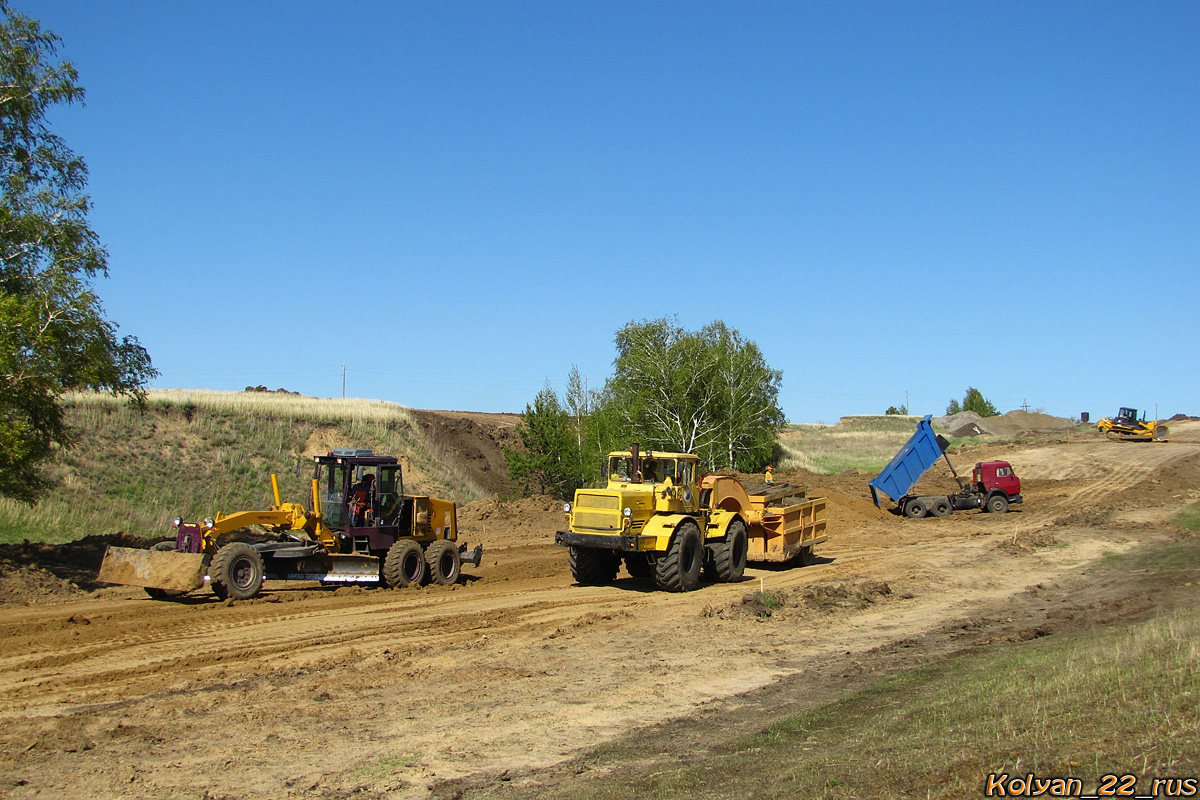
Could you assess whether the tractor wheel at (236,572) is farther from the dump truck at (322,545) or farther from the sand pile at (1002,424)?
the sand pile at (1002,424)

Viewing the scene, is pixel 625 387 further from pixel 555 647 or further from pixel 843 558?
pixel 555 647

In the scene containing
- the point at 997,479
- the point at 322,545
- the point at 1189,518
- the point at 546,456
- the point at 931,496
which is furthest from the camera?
the point at 546,456

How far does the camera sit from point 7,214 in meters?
17.0

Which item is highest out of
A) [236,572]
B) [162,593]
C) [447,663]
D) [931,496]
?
[931,496]

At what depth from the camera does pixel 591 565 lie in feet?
55.8

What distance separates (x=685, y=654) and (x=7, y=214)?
50.1 feet

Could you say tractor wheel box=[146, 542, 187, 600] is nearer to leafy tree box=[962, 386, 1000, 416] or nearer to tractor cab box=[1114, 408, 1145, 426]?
tractor cab box=[1114, 408, 1145, 426]

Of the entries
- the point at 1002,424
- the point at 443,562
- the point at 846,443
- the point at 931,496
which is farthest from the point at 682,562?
the point at 1002,424

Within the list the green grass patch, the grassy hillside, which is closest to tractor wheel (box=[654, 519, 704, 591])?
the grassy hillside

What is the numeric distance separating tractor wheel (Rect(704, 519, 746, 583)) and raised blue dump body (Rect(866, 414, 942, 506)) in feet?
47.0

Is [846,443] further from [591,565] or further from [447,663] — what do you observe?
[447,663]

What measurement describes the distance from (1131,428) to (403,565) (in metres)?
52.0

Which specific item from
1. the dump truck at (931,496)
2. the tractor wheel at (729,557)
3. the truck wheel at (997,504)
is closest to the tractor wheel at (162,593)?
the tractor wheel at (729,557)

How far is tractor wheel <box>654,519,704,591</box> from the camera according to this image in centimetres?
1600
